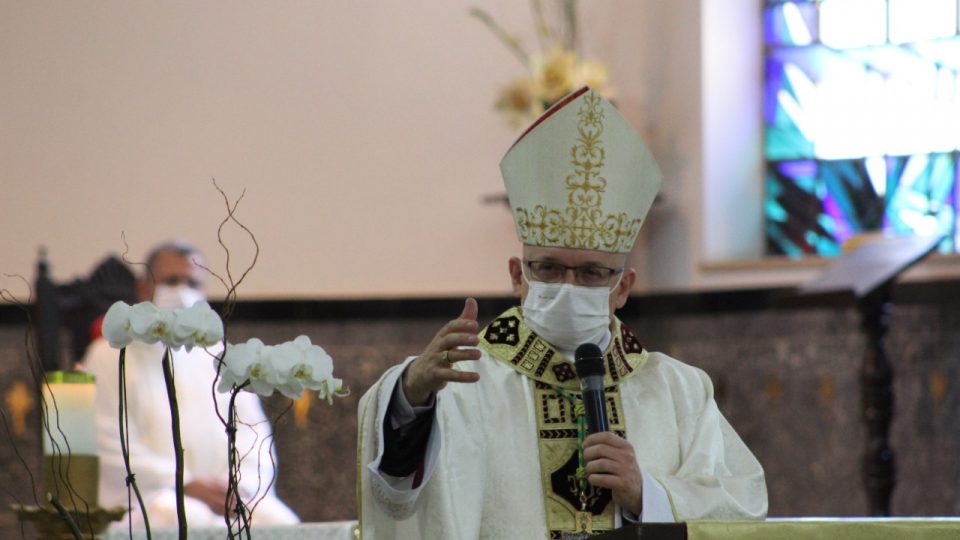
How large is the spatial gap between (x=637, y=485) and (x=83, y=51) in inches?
254

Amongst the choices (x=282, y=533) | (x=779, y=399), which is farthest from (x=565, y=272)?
(x=779, y=399)

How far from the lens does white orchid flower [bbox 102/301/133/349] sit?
7.86 ft

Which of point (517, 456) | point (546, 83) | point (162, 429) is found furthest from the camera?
point (546, 83)

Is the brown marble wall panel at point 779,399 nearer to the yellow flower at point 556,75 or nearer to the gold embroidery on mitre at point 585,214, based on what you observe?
the yellow flower at point 556,75

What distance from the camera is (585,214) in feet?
11.7

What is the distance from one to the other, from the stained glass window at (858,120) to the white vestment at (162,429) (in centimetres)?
321

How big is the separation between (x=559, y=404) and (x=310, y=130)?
5547mm

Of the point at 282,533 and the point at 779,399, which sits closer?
the point at 282,533

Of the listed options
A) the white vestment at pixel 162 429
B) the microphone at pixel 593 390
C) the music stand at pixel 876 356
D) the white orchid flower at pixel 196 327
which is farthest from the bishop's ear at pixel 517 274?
the music stand at pixel 876 356

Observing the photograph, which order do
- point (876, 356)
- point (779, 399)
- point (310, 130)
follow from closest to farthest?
point (876, 356)
point (779, 399)
point (310, 130)

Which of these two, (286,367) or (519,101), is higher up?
(519,101)

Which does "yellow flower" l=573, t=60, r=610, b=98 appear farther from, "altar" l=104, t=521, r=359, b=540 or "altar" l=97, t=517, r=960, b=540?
"altar" l=97, t=517, r=960, b=540

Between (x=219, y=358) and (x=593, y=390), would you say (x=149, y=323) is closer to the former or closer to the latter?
(x=219, y=358)

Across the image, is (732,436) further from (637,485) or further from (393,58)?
(393,58)
